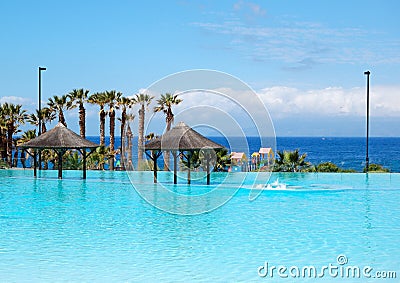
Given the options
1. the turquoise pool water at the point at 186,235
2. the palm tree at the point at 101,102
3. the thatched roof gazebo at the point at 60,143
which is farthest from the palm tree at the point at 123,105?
the turquoise pool water at the point at 186,235

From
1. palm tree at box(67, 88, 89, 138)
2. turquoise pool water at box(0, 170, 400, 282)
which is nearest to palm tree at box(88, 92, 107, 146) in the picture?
palm tree at box(67, 88, 89, 138)

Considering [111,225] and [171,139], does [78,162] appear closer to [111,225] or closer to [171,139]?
[171,139]

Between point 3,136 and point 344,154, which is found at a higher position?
point 3,136

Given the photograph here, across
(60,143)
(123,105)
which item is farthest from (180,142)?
(123,105)

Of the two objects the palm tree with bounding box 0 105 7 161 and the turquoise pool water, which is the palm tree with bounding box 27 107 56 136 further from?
the turquoise pool water

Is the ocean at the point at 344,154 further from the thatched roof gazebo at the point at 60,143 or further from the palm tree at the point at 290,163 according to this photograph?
the thatched roof gazebo at the point at 60,143

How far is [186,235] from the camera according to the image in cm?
1314

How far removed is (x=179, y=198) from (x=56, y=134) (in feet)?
30.2

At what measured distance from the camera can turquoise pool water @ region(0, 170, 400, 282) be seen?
1004cm

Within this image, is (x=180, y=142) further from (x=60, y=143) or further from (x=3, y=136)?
(x=3, y=136)

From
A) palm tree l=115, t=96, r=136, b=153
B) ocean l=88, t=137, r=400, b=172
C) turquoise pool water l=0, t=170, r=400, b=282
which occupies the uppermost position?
palm tree l=115, t=96, r=136, b=153

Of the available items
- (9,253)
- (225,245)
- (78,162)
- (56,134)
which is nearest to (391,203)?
(225,245)

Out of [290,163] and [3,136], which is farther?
[3,136]

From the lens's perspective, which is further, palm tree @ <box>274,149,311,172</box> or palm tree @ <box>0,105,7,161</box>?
palm tree @ <box>0,105,7,161</box>
